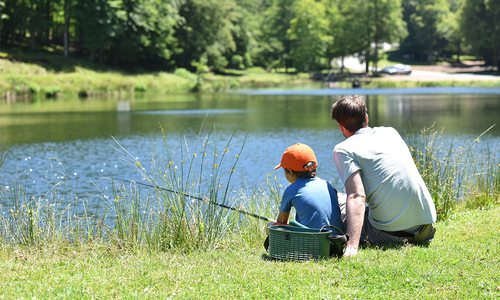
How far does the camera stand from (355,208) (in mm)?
5773

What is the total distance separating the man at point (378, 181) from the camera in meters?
5.80

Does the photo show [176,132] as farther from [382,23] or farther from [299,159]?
[382,23]

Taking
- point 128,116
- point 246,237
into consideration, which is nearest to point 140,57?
point 128,116

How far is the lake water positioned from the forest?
895 inches

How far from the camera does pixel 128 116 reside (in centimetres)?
3269

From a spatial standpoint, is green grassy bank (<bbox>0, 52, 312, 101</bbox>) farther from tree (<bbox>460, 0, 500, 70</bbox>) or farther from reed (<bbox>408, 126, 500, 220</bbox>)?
reed (<bbox>408, 126, 500, 220</bbox>)

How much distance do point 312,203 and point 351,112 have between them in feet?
2.82

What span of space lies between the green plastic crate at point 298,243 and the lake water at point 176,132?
330 cm

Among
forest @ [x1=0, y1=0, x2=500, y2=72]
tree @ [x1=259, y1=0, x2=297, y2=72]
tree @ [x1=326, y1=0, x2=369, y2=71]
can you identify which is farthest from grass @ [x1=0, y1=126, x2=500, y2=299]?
tree @ [x1=259, y1=0, x2=297, y2=72]

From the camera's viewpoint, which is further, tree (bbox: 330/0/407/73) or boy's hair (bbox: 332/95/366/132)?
tree (bbox: 330/0/407/73)

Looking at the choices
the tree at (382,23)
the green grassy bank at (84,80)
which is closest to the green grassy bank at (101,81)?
the green grassy bank at (84,80)

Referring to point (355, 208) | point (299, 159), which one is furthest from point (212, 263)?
point (355, 208)

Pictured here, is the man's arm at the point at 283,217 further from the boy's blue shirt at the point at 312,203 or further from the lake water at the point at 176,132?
the lake water at the point at 176,132

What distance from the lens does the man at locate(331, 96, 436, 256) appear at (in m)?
5.80
